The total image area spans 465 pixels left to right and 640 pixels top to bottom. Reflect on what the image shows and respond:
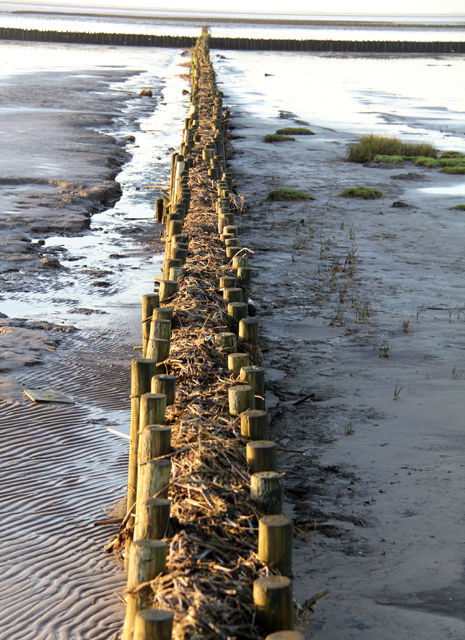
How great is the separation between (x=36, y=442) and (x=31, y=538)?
1.26 metres

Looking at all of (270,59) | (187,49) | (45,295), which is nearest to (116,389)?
(45,295)

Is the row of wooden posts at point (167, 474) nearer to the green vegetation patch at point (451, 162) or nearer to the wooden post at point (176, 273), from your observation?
the wooden post at point (176, 273)

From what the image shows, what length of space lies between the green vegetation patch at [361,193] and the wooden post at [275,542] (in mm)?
12719

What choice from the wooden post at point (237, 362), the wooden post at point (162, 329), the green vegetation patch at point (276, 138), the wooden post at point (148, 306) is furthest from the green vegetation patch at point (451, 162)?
the wooden post at point (237, 362)

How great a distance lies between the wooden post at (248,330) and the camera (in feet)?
16.3

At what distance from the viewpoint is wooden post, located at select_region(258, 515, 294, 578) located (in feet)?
9.20

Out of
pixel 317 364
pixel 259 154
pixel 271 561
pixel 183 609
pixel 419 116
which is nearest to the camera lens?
pixel 183 609

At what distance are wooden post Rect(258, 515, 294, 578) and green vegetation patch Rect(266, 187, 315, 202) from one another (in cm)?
1207

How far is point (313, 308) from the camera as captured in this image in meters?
9.00

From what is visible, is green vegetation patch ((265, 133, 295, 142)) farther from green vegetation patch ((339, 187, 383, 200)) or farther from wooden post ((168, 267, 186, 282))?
wooden post ((168, 267, 186, 282))

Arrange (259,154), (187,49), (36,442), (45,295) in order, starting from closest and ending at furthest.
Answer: (36,442) < (45,295) < (259,154) < (187,49)

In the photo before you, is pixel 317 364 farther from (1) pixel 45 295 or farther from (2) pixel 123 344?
(1) pixel 45 295

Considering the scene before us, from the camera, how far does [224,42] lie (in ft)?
214

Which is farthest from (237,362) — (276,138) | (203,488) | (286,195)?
(276,138)
